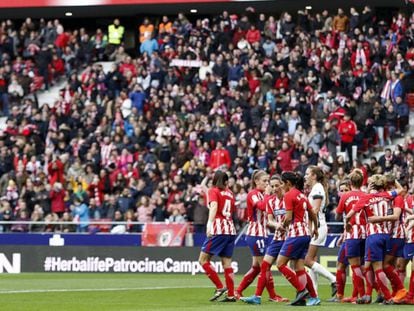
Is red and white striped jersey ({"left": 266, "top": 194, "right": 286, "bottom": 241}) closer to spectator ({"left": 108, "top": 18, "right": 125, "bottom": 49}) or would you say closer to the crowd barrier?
the crowd barrier

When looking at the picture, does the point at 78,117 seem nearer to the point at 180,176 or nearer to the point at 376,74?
the point at 180,176

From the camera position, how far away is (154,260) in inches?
1305

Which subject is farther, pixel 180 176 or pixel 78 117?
pixel 78 117

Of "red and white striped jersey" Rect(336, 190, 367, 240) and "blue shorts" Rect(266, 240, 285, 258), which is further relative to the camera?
"red and white striped jersey" Rect(336, 190, 367, 240)

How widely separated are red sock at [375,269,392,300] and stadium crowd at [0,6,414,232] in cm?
1206

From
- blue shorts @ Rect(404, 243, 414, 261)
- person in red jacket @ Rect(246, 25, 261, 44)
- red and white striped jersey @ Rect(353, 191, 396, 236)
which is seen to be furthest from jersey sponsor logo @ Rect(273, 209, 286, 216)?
person in red jacket @ Rect(246, 25, 261, 44)

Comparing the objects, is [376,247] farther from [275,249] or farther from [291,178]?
[291,178]

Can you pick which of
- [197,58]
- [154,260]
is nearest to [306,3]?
[197,58]

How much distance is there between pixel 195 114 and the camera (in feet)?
125

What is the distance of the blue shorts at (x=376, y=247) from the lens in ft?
66.1

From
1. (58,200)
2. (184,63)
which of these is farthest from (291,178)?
(184,63)

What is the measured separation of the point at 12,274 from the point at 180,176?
18.8 feet

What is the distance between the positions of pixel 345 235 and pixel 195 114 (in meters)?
17.4

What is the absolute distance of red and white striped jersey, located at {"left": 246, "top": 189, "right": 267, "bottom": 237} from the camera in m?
21.0
